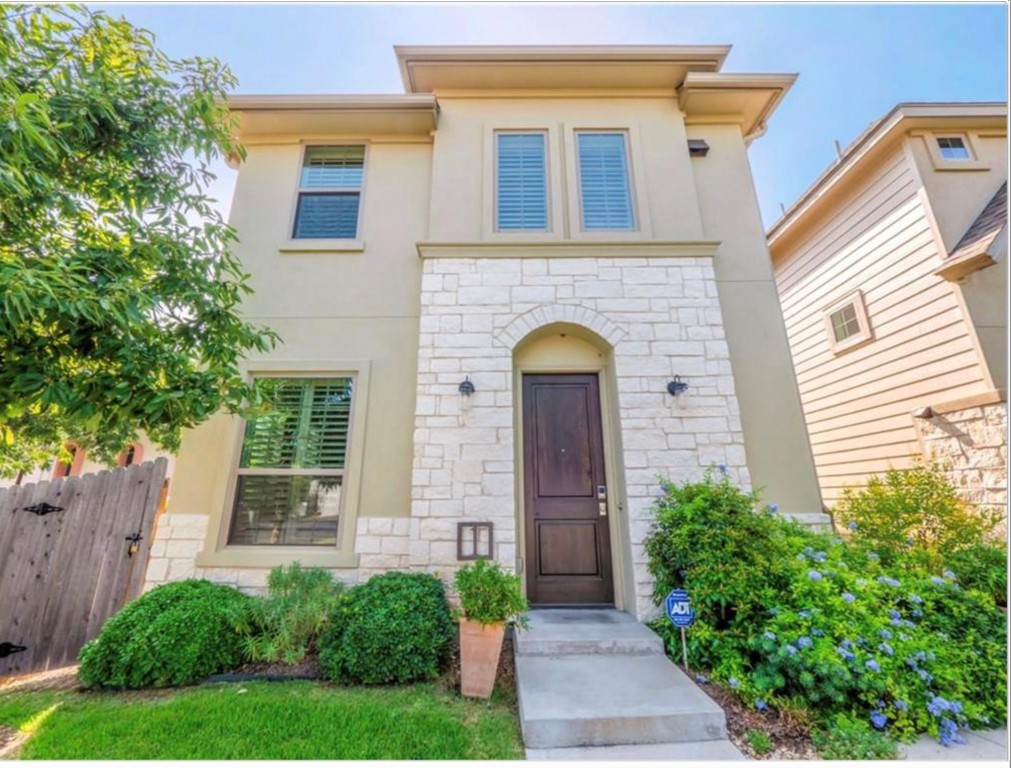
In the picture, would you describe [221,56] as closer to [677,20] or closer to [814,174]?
[677,20]

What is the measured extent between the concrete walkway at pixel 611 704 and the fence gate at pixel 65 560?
4126 millimetres

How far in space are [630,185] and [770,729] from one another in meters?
5.62

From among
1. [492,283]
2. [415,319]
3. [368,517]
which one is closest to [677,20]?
[492,283]

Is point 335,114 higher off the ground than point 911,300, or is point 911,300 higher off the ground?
point 335,114

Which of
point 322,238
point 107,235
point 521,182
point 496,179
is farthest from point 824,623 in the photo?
point 322,238

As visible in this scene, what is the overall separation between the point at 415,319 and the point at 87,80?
3228mm

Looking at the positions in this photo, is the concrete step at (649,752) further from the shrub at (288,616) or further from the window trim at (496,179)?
the window trim at (496,179)

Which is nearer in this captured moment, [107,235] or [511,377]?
[107,235]

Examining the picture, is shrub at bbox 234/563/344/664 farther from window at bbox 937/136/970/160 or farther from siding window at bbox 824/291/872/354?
window at bbox 937/136/970/160

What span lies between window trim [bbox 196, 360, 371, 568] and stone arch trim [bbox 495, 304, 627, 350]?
5.53ft

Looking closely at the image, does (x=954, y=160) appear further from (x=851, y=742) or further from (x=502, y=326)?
(x=851, y=742)

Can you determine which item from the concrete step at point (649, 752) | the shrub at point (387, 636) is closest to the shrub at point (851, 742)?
the concrete step at point (649, 752)

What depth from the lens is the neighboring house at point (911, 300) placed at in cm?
501

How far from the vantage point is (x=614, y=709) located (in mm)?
2684
